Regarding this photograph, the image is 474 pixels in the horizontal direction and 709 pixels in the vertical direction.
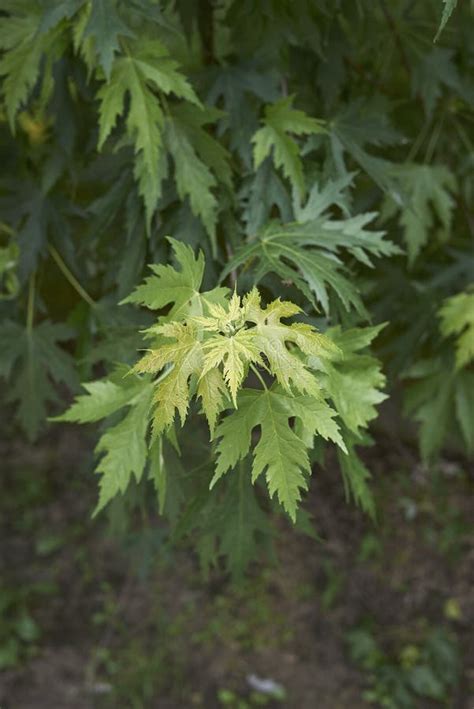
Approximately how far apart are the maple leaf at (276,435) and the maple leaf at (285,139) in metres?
0.60

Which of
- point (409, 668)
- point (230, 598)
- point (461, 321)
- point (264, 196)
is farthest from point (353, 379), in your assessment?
point (230, 598)

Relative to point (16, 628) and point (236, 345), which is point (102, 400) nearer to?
point (236, 345)

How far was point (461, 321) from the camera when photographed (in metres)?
1.86

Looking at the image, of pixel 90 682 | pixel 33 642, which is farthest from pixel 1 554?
pixel 90 682

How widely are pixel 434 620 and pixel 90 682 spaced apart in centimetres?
137

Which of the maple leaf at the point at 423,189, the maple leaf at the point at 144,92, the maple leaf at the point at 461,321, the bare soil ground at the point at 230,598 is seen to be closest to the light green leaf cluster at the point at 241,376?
the maple leaf at the point at 144,92

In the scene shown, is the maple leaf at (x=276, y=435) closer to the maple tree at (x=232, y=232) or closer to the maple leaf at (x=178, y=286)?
the maple tree at (x=232, y=232)

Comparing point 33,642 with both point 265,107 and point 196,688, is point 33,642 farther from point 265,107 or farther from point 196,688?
point 265,107

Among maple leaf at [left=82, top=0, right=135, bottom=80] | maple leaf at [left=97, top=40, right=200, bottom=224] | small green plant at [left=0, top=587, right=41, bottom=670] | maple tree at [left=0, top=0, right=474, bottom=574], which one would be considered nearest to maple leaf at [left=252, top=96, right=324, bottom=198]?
maple tree at [left=0, top=0, right=474, bottom=574]

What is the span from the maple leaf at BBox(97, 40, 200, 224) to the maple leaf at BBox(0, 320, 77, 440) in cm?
67

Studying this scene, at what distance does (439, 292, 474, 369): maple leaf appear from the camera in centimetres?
184

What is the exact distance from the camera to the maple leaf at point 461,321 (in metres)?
1.84

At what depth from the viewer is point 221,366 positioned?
1078mm

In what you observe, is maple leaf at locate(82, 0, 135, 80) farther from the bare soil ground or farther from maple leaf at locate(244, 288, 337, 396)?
the bare soil ground
